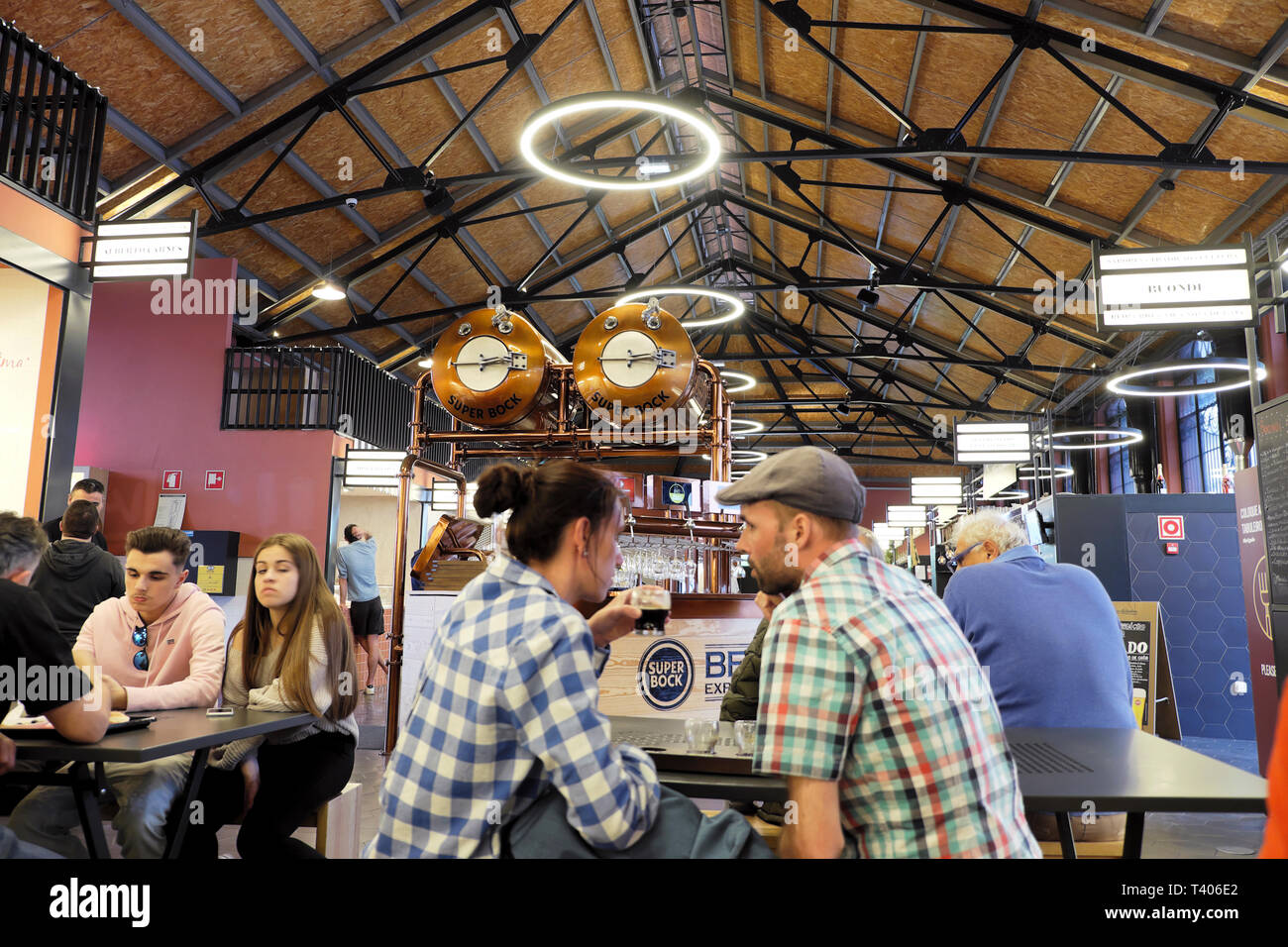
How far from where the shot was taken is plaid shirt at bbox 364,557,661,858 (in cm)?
137

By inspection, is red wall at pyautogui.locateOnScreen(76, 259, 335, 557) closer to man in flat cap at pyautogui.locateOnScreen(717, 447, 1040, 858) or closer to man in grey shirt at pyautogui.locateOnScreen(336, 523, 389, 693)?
man in grey shirt at pyautogui.locateOnScreen(336, 523, 389, 693)

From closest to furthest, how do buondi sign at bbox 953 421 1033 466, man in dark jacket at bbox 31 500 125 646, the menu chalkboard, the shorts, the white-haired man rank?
the white-haired man, man in dark jacket at bbox 31 500 125 646, the menu chalkboard, the shorts, buondi sign at bbox 953 421 1033 466

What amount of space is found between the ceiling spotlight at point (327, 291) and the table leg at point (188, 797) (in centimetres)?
1013

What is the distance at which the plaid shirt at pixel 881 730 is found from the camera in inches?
56.3

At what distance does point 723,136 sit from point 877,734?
13.3 metres

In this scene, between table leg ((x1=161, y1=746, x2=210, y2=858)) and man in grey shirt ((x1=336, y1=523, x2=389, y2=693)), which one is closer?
table leg ((x1=161, y1=746, x2=210, y2=858))

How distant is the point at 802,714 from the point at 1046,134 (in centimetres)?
931

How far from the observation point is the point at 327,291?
12.0 metres

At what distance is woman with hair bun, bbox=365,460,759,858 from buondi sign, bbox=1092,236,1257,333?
19.5 feet

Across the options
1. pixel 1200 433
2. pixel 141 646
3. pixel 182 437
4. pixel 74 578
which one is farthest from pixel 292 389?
pixel 1200 433

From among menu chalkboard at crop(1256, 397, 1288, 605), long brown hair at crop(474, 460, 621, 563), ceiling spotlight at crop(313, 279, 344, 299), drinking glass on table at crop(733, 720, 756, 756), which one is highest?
ceiling spotlight at crop(313, 279, 344, 299)

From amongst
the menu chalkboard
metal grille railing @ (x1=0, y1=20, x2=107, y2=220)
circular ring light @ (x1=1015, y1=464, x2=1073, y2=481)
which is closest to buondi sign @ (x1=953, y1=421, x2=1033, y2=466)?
circular ring light @ (x1=1015, y1=464, x2=1073, y2=481)

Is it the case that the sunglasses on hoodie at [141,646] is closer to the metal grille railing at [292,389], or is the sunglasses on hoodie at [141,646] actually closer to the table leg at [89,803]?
the table leg at [89,803]
